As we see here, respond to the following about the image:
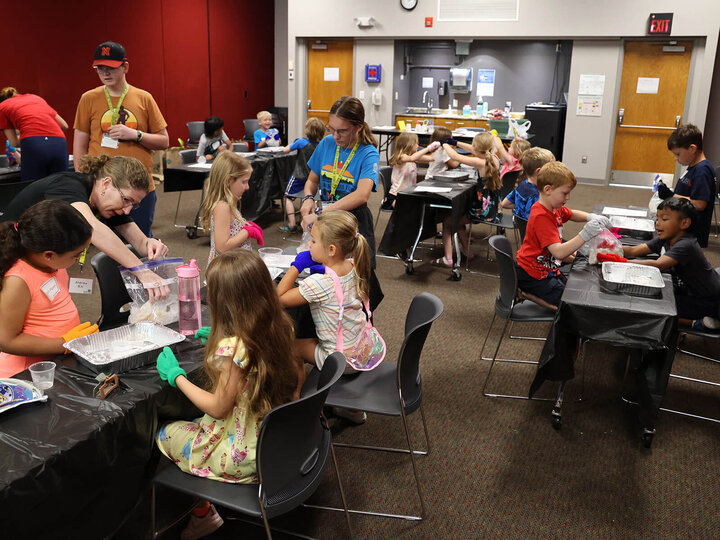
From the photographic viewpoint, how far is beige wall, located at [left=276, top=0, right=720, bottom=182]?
870 cm

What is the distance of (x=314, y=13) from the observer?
34.2ft

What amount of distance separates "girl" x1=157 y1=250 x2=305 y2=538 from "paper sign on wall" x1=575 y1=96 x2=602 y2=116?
8935mm

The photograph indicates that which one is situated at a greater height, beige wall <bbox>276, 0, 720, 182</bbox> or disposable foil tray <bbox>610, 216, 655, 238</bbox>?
beige wall <bbox>276, 0, 720, 182</bbox>

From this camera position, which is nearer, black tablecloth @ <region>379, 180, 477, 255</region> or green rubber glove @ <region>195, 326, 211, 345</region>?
green rubber glove @ <region>195, 326, 211, 345</region>

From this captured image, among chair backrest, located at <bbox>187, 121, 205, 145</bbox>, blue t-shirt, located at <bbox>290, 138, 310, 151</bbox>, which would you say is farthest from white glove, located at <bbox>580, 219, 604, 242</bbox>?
chair backrest, located at <bbox>187, 121, 205, 145</bbox>

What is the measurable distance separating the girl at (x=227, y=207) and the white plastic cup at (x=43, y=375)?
4.69ft

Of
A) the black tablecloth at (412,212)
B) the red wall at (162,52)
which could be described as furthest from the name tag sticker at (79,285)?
the red wall at (162,52)

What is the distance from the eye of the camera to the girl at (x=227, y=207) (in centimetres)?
309

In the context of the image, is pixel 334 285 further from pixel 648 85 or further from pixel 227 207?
pixel 648 85

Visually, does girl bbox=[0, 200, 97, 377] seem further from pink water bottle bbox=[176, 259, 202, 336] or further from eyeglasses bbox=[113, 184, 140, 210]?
eyeglasses bbox=[113, 184, 140, 210]

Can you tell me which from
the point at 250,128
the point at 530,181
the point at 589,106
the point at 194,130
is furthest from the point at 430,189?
the point at 589,106

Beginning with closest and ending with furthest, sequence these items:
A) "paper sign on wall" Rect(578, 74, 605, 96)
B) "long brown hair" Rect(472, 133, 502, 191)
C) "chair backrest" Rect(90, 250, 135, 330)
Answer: "chair backrest" Rect(90, 250, 135, 330) < "long brown hair" Rect(472, 133, 502, 191) < "paper sign on wall" Rect(578, 74, 605, 96)

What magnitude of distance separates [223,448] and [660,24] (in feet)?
30.3

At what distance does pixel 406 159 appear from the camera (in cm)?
564
